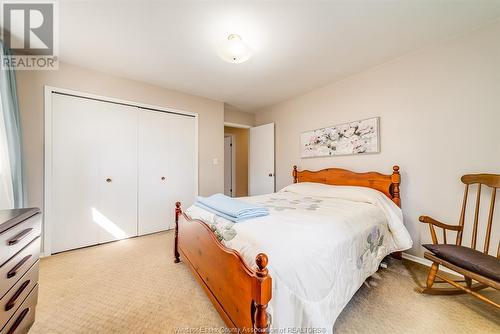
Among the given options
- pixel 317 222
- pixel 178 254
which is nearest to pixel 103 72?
pixel 178 254

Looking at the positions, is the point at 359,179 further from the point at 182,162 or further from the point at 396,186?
the point at 182,162

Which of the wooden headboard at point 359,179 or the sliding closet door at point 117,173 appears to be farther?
the sliding closet door at point 117,173

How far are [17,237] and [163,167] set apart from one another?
2.25 meters

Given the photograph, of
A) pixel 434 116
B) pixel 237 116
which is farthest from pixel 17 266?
pixel 237 116

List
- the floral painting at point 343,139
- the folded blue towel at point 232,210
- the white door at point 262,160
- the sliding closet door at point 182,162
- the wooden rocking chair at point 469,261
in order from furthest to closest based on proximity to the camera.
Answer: the white door at point 262,160, the sliding closet door at point 182,162, the floral painting at point 343,139, the folded blue towel at point 232,210, the wooden rocking chair at point 469,261

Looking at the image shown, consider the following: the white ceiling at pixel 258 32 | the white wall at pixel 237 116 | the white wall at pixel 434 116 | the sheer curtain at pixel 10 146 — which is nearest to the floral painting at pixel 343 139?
the white wall at pixel 434 116

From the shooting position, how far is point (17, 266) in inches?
35.4

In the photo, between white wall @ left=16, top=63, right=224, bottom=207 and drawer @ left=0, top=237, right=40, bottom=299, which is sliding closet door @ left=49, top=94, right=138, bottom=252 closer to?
white wall @ left=16, top=63, right=224, bottom=207

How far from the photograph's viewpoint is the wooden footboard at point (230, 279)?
2.84ft

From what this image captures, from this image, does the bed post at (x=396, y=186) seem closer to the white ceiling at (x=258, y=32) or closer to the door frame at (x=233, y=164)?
the white ceiling at (x=258, y=32)

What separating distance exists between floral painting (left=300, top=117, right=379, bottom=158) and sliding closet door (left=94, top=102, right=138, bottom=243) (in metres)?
2.78

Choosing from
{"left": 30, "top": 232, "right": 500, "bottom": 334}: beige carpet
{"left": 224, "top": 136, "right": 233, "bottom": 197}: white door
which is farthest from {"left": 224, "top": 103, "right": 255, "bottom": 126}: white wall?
{"left": 30, "top": 232, "right": 500, "bottom": 334}: beige carpet

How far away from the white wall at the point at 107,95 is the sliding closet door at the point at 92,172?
129mm

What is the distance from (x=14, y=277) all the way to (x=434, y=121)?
3.41m
